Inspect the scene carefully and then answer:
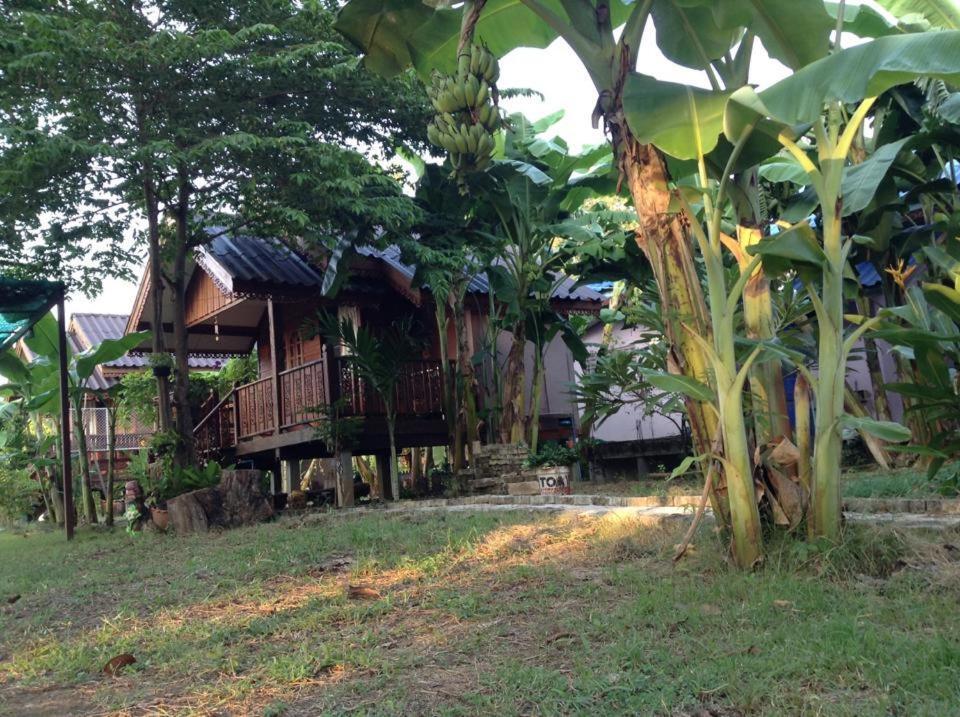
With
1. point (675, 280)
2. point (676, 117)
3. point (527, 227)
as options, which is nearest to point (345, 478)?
point (527, 227)

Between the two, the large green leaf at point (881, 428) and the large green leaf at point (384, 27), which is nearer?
the large green leaf at point (881, 428)

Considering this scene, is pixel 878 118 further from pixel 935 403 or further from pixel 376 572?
pixel 376 572

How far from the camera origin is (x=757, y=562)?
4.43 metres

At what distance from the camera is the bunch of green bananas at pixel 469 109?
14.7 ft

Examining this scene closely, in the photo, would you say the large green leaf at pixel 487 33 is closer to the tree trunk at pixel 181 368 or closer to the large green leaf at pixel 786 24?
the large green leaf at pixel 786 24

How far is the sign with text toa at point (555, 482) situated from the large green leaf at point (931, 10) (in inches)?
230

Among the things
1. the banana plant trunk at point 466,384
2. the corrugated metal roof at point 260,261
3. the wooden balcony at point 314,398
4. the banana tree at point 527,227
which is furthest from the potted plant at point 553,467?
the corrugated metal roof at point 260,261

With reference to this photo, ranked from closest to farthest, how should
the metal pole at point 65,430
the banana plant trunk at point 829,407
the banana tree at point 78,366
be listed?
the banana plant trunk at point 829,407 < the metal pole at point 65,430 < the banana tree at point 78,366

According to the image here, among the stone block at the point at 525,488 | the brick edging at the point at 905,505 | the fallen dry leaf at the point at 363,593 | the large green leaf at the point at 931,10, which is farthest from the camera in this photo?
the stone block at the point at 525,488

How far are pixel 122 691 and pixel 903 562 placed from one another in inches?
153

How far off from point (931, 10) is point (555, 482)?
240 inches

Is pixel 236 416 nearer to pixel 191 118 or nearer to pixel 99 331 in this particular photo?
pixel 191 118

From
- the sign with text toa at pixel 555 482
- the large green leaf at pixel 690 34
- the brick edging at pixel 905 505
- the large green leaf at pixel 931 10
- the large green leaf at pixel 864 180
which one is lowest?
the brick edging at pixel 905 505

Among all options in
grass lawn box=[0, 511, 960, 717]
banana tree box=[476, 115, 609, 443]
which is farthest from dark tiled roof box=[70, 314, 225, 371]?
grass lawn box=[0, 511, 960, 717]
